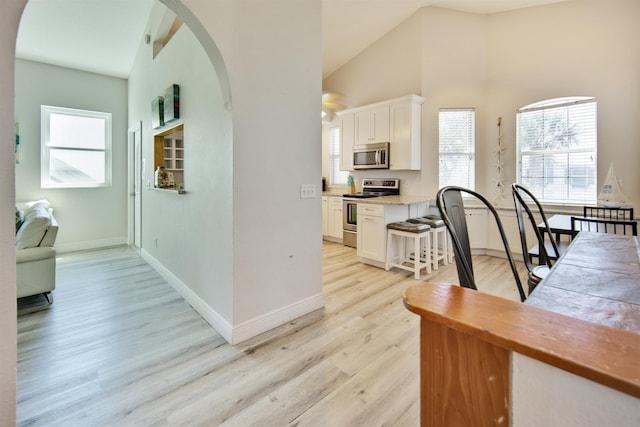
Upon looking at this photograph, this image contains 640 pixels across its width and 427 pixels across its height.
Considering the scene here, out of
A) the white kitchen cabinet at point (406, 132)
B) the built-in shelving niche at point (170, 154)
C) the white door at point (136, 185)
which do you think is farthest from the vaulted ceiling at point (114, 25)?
the built-in shelving niche at point (170, 154)

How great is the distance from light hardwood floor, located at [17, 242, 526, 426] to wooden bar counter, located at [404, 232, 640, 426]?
1.14 m

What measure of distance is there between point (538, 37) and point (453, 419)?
5393 millimetres

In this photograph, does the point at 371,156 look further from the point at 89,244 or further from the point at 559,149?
the point at 89,244

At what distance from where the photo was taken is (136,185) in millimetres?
5051

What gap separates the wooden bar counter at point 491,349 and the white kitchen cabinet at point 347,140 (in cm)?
527

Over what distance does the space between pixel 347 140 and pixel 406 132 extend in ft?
4.50

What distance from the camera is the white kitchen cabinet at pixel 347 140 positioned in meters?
5.72

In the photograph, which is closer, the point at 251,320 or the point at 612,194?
the point at 251,320

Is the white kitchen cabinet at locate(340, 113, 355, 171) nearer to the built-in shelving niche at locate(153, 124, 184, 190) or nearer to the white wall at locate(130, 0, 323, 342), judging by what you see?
the built-in shelving niche at locate(153, 124, 184, 190)

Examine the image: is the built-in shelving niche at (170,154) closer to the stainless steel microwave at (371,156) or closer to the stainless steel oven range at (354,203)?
the stainless steel oven range at (354,203)

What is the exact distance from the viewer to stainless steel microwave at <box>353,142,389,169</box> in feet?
16.6

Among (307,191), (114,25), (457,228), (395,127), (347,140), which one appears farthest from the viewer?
(347,140)

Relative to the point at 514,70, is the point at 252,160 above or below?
below

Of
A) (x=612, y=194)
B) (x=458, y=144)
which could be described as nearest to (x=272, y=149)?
(x=458, y=144)
